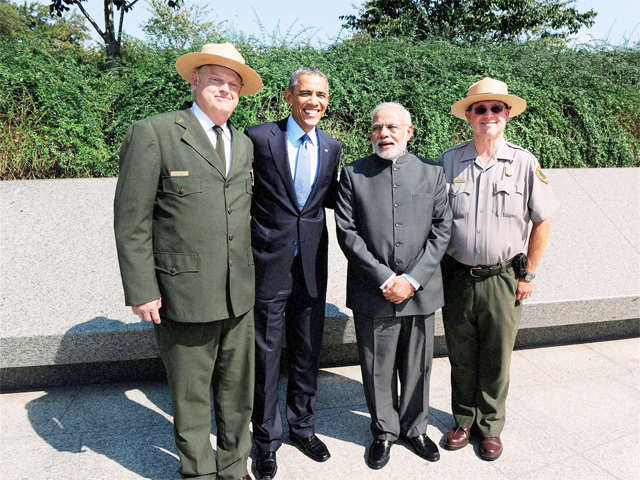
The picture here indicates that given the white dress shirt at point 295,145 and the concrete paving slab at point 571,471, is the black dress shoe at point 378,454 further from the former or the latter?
the white dress shirt at point 295,145

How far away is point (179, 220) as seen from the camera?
6.82ft

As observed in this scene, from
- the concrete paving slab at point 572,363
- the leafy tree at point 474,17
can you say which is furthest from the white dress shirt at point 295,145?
the leafy tree at point 474,17

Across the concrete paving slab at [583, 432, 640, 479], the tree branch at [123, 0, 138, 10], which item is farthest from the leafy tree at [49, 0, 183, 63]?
the concrete paving slab at [583, 432, 640, 479]

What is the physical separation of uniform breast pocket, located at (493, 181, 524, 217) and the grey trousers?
2.37 feet

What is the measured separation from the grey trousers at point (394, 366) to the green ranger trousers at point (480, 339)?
204 mm

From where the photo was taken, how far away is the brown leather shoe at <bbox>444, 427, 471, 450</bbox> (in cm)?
270

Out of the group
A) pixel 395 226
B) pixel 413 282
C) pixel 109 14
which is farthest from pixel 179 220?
pixel 109 14

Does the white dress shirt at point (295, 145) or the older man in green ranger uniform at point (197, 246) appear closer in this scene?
the older man in green ranger uniform at point (197, 246)

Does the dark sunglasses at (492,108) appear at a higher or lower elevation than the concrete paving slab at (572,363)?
higher

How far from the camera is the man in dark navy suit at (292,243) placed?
2467 mm

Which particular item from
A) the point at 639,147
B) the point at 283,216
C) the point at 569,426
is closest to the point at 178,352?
the point at 283,216

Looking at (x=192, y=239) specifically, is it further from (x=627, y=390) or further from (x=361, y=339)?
(x=627, y=390)

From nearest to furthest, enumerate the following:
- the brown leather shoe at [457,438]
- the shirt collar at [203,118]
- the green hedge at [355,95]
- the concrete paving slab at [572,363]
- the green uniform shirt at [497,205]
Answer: the shirt collar at [203,118], the green uniform shirt at [497,205], the brown leather shoe at [457,438], the concrete paving slab at [572,363], the green hedge at [355,95]

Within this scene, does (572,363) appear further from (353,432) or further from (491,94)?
(491,94)
